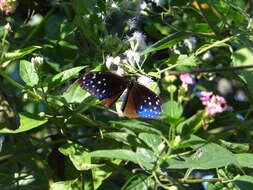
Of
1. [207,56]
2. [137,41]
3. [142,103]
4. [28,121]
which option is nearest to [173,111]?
[142,103]

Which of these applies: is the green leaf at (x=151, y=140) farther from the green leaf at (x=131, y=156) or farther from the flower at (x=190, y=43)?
the flower at (x=190, y=43)

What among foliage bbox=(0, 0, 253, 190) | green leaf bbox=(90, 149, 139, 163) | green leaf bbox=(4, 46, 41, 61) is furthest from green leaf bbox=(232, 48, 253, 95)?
green leaf bbox=(4, 46, 41, 61)

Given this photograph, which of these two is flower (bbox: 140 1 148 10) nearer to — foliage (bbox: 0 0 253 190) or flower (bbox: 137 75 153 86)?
foliage (bbox: 0 0 253 190)

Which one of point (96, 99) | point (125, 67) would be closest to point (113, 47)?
point (125, 67)

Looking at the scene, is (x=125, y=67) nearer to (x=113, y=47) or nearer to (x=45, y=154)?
(x=113, y=47)

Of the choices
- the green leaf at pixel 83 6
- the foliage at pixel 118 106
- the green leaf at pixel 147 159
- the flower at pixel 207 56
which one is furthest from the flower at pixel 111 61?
the flower at pixel 207 56

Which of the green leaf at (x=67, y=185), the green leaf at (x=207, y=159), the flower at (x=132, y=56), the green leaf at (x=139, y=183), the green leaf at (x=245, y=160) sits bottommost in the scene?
the green leaf at (x=67, y=185)

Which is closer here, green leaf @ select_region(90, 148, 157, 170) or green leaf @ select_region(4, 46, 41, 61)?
green leaf @ select_region(90, 148, 157, 170)
